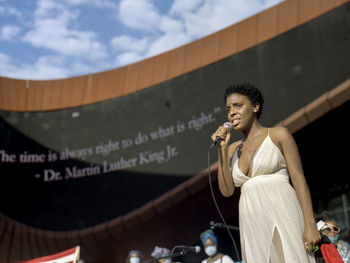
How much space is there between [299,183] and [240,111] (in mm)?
498

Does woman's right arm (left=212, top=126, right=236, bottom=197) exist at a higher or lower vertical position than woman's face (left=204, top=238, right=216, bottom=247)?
lower

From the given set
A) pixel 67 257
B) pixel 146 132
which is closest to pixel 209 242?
pixel 67 257

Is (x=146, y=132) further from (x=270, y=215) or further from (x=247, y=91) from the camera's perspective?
(x=270, y=215)

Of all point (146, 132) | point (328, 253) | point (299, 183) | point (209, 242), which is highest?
point (146, 132)

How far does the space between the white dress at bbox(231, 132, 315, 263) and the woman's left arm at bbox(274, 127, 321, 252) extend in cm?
3

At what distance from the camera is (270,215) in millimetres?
2305

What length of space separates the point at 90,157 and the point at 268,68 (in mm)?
4133

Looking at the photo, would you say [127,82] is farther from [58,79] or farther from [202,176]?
[202,176]

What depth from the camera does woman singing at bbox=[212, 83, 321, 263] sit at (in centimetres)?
226

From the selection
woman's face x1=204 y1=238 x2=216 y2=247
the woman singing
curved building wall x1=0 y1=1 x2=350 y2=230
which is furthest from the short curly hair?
curved building wall x1=0 y1=1 x2=350 y2=230

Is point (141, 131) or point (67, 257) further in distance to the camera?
point (141, 131)

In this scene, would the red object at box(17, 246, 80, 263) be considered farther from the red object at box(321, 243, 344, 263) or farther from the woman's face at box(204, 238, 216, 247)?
the red object at box(321, 243, 344, 263)

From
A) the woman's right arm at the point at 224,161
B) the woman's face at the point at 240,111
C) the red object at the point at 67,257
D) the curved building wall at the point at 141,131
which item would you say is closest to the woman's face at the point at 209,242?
the red object at the point at 67,257

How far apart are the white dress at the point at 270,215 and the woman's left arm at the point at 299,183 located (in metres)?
0.03
